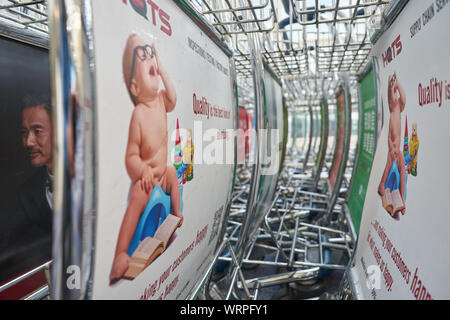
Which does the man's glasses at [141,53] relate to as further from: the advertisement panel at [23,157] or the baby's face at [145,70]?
the advertisement panel at [23,157]

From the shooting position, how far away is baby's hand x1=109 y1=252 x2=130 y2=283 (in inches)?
20.8

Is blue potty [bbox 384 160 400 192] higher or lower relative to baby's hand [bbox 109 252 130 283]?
higher

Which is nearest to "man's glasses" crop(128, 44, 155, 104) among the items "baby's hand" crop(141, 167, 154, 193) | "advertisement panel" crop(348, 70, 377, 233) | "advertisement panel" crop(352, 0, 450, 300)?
"baby's hand" crop(141, 167, 154, 193)

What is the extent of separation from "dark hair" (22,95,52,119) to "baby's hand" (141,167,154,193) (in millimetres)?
953

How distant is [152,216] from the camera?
2.16 feet

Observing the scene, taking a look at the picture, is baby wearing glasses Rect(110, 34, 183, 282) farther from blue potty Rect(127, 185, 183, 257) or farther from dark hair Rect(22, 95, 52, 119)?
dark hair Rect(22, 95, 52, 119)

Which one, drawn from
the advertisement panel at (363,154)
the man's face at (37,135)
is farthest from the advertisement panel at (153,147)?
the advertisement panel at (363,154)

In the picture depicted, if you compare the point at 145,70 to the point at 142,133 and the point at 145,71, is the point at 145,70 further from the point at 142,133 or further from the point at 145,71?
the point at 142,133

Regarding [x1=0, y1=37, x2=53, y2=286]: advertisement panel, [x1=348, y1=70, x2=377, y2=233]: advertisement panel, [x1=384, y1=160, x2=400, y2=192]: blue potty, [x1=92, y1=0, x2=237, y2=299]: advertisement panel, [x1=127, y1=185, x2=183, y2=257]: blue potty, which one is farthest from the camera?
[x1=348, y1=70, x2=377, y2=233]: advertisement panel

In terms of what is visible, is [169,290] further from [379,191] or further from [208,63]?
[379,191]

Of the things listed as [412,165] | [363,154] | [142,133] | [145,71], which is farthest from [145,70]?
[363,154]

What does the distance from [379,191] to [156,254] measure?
2.73 feet

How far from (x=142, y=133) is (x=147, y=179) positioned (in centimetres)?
9

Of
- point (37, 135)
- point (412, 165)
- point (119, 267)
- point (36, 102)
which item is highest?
point (36, 102)
